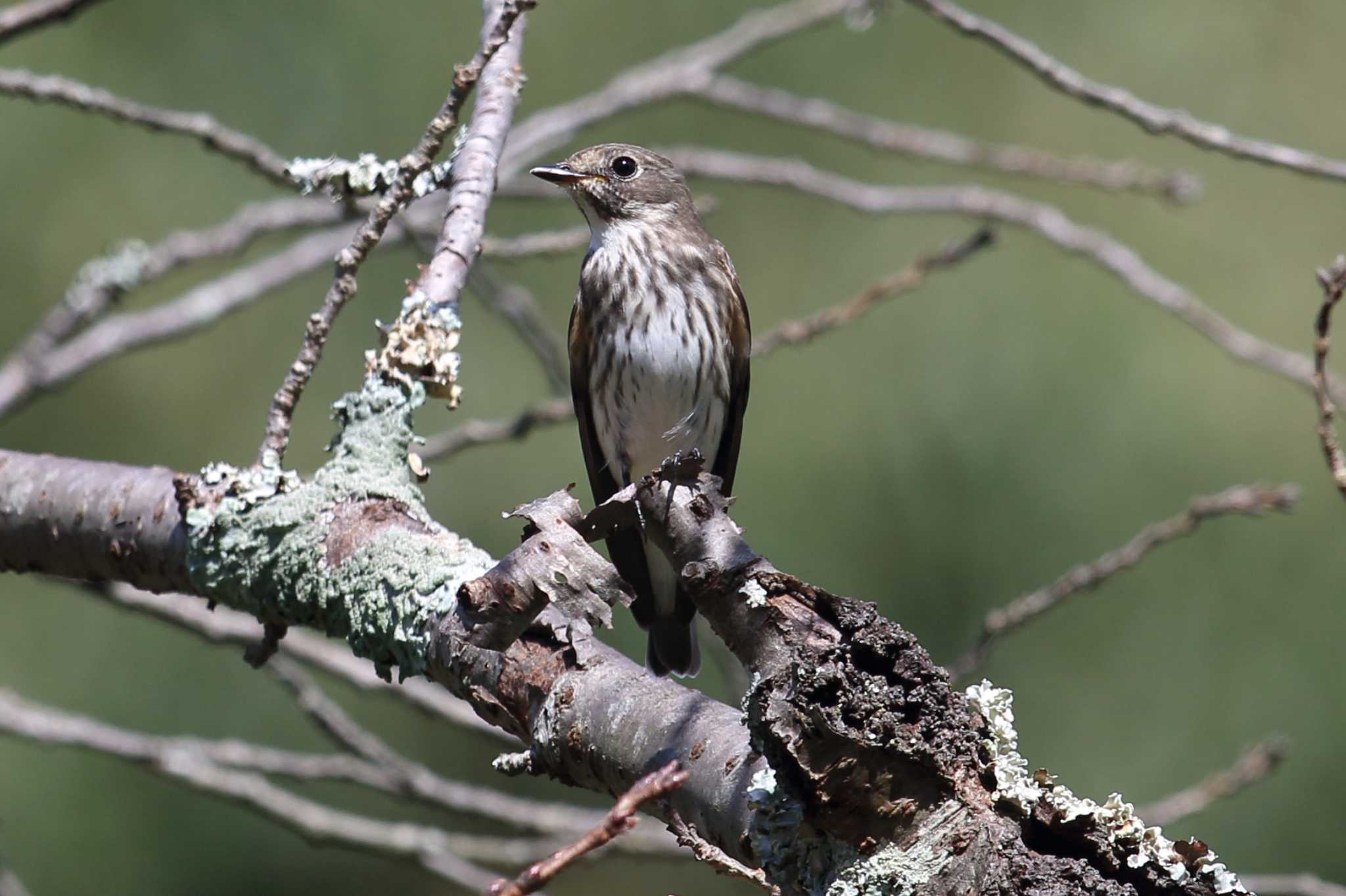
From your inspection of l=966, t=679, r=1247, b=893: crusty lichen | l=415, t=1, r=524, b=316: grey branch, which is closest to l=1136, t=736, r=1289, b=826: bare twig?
l=966, t=679, r=1247, b=893: crusty lichen

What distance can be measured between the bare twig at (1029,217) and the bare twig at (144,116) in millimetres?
1162

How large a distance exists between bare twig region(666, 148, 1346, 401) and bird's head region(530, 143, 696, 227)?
63 centimetres

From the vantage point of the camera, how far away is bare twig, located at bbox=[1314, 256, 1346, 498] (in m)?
2.27

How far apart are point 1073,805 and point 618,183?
3.27 meters

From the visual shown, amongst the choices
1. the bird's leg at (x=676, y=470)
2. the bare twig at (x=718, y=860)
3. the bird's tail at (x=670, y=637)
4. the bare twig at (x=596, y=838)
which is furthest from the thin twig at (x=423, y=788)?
the bare twig at (x=596, y=838)

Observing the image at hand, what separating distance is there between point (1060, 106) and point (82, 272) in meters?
A: 5.28

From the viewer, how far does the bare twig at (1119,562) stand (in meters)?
2.89

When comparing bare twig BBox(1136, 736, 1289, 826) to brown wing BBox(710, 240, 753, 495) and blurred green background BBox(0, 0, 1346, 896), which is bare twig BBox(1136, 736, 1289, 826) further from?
blurred green background BBox(0, 0, 1346, 896)

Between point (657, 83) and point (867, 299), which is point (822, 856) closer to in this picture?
point (867, 299)

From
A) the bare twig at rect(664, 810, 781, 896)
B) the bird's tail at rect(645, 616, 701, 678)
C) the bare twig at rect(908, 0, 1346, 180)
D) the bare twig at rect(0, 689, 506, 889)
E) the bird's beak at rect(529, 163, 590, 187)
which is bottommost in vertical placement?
the bare twig at rect(664, 810, 781, 896)

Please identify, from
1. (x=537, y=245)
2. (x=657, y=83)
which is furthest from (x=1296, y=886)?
(x=657, y=83)

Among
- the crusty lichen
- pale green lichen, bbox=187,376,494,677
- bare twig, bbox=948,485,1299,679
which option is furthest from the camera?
bare twig, bbox=948,485,1299,679

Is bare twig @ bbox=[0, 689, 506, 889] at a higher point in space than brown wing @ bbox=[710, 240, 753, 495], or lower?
lower

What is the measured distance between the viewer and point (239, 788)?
3172mm
